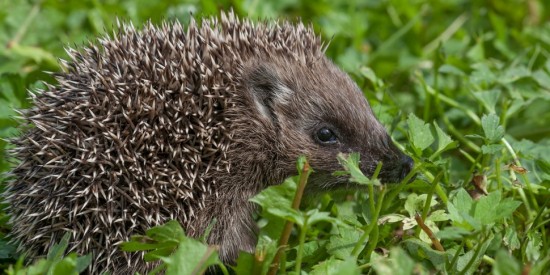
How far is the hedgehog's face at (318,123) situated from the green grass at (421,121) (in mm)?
185

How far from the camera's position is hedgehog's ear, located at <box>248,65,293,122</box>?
4.44 meters

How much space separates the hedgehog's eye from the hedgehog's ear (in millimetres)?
299

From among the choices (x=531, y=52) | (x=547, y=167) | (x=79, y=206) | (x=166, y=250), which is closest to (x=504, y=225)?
(x=547, y=167)

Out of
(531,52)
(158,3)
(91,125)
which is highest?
(158,3)

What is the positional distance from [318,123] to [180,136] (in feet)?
3.17

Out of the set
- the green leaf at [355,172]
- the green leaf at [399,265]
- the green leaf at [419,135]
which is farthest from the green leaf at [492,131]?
the green leaf at [399,265]

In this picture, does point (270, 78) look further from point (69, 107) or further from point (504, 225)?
→ point (504, 225)

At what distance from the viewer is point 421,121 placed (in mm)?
4133

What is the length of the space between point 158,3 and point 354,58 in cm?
226

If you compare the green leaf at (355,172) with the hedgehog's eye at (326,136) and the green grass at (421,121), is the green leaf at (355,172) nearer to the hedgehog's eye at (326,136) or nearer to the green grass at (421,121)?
the green grass at (421,121)

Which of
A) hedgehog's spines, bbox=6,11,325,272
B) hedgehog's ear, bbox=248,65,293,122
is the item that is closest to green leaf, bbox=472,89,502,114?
hedgehog's ear, bbox=248,65,293,122

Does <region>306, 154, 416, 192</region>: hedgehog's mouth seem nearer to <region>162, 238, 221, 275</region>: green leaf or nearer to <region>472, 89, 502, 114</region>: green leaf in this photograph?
<region>472, 89, 502, 114</region>: green leaf

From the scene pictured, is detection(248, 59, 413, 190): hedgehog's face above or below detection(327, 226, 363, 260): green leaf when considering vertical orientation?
above

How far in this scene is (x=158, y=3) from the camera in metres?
7.47
